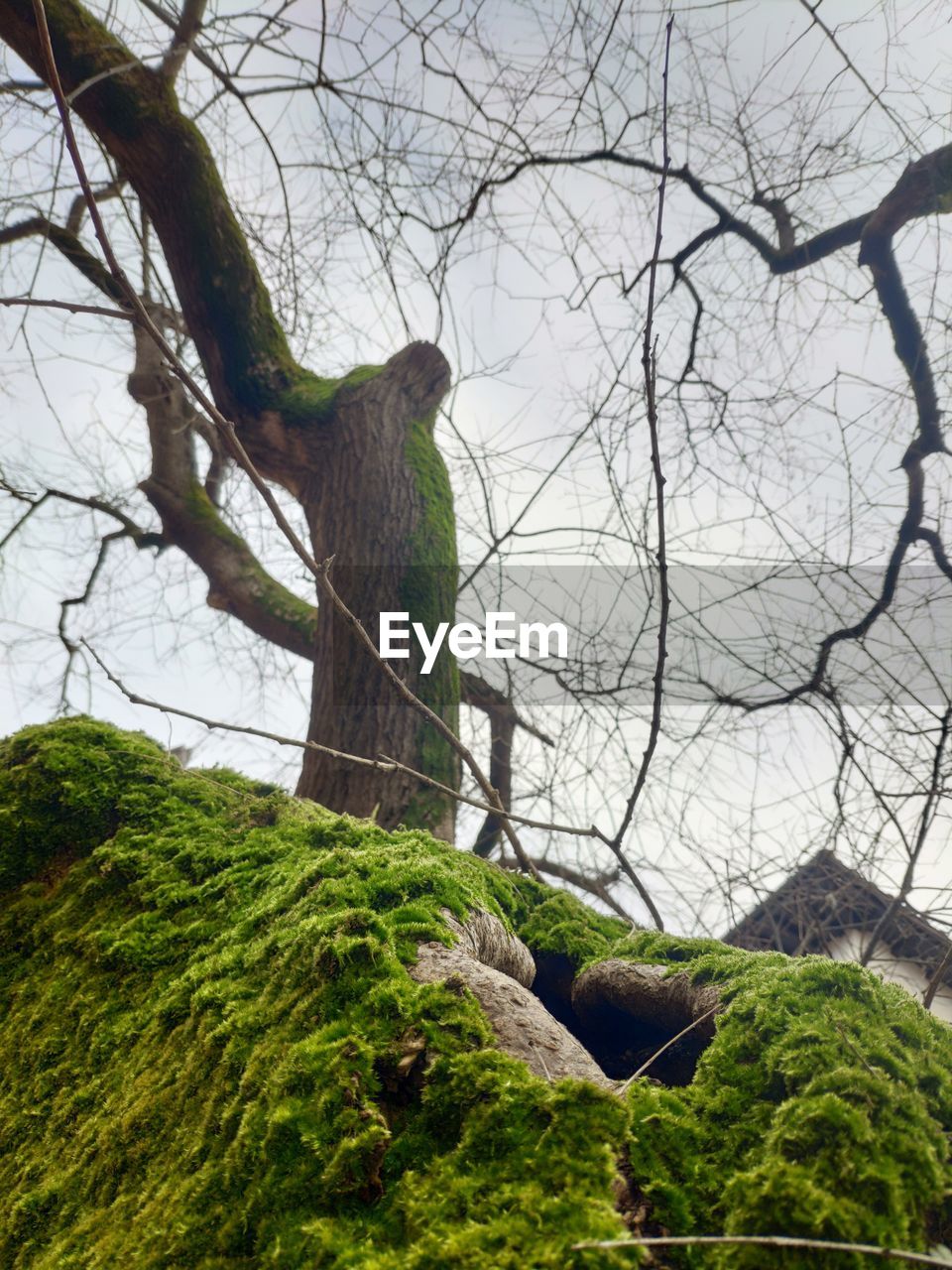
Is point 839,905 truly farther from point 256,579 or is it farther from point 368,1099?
point 256,579

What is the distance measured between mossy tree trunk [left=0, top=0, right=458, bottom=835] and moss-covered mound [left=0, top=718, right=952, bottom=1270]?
1.59m

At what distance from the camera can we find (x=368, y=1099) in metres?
0.95

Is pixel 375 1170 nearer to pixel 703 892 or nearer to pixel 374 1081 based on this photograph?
pixel 374 1081

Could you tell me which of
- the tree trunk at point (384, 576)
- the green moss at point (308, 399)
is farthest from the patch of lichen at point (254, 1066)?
the green moss at point (308, 399)

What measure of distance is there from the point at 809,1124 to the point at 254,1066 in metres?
0.71

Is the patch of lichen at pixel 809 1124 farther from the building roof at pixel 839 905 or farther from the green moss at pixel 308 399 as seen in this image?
the green moss at pixel 308 399

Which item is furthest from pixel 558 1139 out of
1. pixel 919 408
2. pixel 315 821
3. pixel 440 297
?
pixel 440 297

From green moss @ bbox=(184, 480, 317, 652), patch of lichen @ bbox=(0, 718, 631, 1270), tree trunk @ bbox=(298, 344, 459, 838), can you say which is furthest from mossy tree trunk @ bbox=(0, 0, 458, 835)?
patch of lichen @ bbox=(0, 718, 631, 1270)

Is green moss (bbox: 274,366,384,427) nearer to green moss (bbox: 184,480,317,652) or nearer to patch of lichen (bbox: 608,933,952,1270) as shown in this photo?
green moss (bbox: 184,480,317,652)

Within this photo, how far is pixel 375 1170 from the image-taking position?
0.87m

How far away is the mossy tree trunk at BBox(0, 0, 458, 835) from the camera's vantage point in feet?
10.7

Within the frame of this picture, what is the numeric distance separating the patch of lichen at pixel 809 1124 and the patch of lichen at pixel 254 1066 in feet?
0.39

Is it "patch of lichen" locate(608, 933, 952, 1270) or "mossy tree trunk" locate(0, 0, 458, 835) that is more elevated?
"mossy tree trunk" locate(0, 0, 458, 835)

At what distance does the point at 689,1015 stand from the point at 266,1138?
0.77 metres
